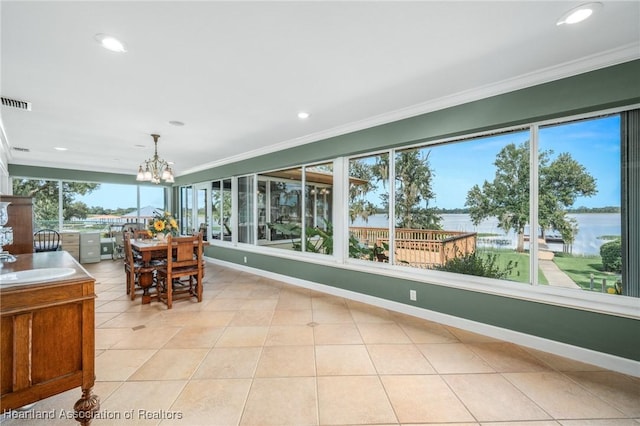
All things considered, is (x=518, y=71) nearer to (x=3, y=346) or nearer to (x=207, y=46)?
(x=207, y=46)

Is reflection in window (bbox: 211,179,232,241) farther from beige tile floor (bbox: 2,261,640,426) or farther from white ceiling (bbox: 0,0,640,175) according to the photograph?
beige tile floor (bbox: 2,261,640,426)

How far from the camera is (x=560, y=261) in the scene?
2.60 metres

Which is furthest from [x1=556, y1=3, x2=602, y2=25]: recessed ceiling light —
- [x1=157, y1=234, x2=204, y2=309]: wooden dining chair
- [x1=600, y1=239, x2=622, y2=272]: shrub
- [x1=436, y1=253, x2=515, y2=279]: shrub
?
[x1=157, y1=234, x2=204, y2=309]: wooden dining chair

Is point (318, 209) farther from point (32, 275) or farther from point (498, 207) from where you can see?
point (32, 275)

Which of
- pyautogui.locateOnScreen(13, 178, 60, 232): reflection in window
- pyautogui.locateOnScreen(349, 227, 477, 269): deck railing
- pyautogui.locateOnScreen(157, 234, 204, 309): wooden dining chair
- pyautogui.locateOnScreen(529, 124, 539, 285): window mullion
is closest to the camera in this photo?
pyautogui.locateOnScreen(529, 124, 539, 285): window mullion

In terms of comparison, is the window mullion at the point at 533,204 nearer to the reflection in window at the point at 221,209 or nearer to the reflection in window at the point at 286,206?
the reflection in window at the point at 286,206

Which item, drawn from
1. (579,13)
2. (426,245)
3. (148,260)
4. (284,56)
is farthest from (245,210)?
(579,13)

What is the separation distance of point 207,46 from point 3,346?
2215 millimetres

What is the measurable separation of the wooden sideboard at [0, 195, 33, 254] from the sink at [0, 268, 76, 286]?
1.62 meters

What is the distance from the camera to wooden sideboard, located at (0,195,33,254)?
2.78 m

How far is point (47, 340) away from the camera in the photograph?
148 cm

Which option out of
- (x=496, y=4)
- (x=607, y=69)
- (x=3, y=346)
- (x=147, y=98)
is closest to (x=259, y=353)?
(x=3, y=346)

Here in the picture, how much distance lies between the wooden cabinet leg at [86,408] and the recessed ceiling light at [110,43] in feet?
7.82

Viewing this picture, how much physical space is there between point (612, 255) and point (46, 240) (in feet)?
32.3
